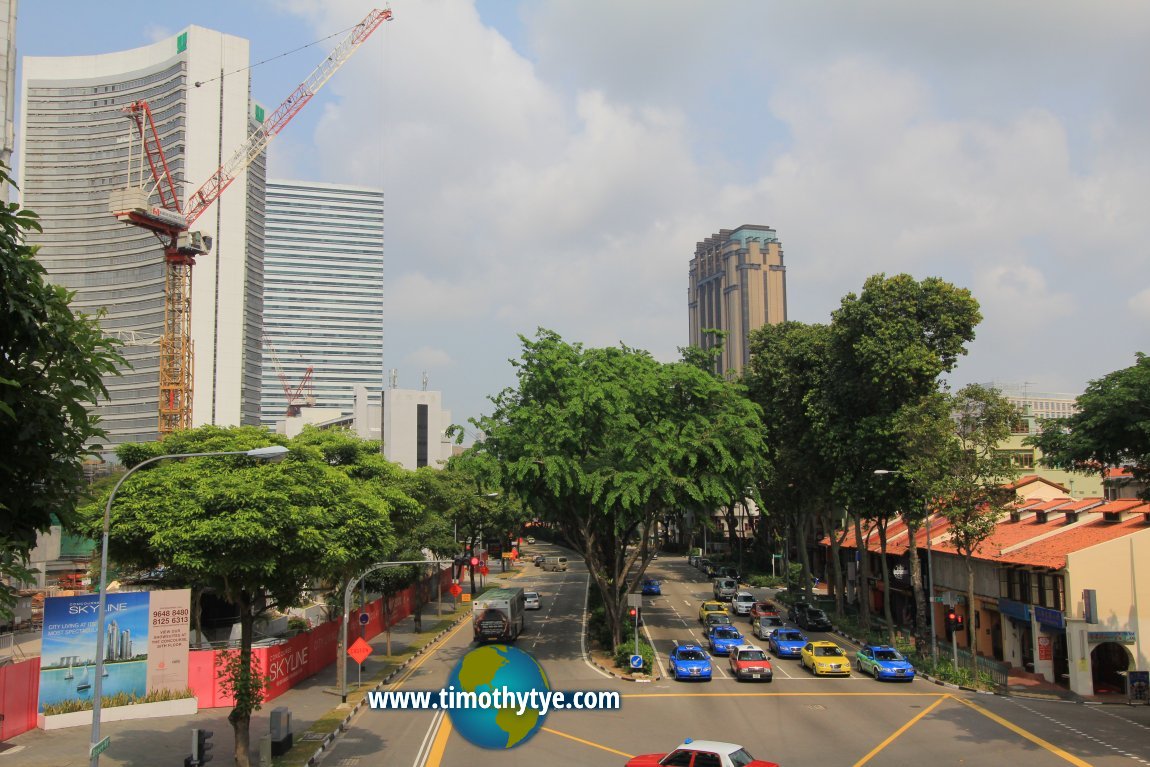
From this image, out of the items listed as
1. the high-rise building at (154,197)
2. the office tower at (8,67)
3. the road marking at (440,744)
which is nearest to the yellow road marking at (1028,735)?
the road marking at (440,744)

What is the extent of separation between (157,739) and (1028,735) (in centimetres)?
2764

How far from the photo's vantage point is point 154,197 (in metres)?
172

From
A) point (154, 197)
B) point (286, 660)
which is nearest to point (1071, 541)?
point (286, 660)

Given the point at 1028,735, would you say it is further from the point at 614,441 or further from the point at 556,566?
the point at 556,566

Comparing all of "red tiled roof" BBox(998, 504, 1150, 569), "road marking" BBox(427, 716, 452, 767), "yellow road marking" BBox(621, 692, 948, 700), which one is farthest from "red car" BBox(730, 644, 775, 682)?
"red tiled roof" BBox(998, 504, 1150, 569)

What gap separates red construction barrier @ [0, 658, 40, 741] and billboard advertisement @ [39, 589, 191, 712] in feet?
1.16

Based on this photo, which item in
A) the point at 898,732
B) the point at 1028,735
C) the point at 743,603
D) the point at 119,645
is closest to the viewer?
the point at 1028,735

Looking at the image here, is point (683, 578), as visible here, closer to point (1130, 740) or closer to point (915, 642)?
point (915, 642)

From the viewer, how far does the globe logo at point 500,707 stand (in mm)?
27922

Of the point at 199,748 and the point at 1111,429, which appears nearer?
the point at 199,748

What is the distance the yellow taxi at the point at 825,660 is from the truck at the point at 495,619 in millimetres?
16475

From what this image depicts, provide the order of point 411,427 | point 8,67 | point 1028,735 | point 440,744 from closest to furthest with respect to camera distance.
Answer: point 440,744 < point 1028,735 < point 8,67 < point 411,427

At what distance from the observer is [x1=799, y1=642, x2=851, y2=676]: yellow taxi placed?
127 feet

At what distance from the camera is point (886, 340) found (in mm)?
46875
